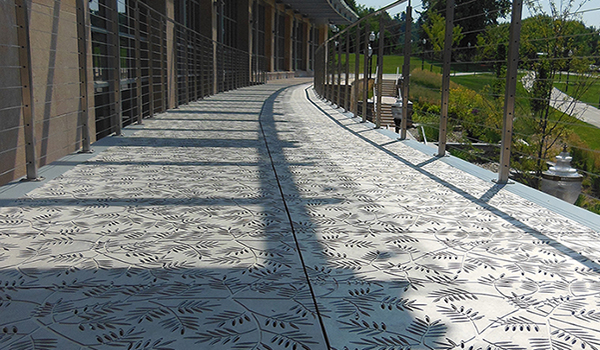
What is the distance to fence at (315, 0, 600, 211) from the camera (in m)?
4.46

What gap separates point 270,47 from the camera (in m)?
26.6

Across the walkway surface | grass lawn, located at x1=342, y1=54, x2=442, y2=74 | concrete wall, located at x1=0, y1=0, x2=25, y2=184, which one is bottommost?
the walkway surface

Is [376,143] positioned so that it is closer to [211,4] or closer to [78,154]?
[78,154]

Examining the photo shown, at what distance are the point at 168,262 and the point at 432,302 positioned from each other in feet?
3.24

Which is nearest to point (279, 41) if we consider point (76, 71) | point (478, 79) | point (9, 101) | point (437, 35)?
point (437, 35)

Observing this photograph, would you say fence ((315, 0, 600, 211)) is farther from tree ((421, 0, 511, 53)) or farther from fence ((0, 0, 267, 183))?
fence ((0, 0, 267, 183))

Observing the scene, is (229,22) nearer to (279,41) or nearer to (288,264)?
(279,41)

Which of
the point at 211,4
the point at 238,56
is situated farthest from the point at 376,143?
the point at 238,56

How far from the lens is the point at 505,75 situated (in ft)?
26.4

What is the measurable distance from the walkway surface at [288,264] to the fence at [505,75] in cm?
107

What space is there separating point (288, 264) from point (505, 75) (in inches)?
272

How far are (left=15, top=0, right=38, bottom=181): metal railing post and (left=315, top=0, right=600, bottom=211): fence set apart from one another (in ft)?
9.30

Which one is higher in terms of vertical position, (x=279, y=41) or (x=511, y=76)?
(x=279, y=41)

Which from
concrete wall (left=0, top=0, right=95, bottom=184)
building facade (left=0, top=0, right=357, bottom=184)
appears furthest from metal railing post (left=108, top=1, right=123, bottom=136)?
concrete wall (left=0, top=0, right=95, bottom=184)
